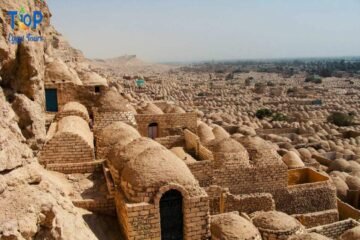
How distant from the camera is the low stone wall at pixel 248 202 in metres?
11.3

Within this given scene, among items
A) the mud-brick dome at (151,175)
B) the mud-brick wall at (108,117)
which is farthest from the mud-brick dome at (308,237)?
the mud-brick wall at (108,117)

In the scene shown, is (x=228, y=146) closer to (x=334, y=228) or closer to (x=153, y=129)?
(x=334, y=228)

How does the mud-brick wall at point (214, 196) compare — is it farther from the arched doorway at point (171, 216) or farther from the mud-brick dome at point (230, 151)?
the arched doorway at point (171, 216)

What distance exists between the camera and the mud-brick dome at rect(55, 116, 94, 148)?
9758 millimetres

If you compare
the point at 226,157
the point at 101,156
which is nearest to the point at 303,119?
the point at 226,157

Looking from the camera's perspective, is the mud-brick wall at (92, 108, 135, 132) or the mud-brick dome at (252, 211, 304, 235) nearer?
the mud-brick dome at (252, 211, 304, 235)

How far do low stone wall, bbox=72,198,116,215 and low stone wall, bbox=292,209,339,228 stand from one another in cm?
628

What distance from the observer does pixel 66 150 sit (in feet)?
31.6

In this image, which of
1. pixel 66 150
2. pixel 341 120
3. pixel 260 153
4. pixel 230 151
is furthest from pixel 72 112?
pixel 341 120

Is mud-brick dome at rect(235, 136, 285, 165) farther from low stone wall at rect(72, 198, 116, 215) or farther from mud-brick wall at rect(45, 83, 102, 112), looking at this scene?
mud-brick wall at rect(45, 83, 102, 112)

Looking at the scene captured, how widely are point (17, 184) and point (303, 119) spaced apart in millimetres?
36598

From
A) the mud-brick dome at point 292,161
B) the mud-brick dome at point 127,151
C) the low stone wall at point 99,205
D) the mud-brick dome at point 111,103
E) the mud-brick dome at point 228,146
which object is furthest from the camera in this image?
the mud-brick dome at point 292,161

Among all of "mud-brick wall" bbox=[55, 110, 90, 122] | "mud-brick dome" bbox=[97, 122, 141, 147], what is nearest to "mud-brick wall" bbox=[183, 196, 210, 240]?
"mud-brick dome" bbox=[97, 122, 141, 147]

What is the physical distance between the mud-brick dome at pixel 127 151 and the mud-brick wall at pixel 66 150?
2.81ft
